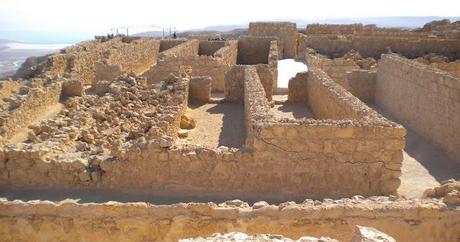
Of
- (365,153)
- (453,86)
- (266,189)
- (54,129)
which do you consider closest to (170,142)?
(266,189)

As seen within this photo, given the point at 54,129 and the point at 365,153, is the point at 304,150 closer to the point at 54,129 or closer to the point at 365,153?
the point at 365,153

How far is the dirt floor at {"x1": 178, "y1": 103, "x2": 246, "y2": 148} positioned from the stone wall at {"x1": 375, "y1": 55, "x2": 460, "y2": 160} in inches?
177

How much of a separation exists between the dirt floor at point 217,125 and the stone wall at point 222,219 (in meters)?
3.45

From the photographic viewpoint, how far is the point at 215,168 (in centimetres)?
743

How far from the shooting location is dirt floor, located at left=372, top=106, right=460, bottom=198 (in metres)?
8.72

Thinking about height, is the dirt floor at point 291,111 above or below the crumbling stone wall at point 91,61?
below

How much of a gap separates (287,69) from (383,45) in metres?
4.61

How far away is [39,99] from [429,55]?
601 inches

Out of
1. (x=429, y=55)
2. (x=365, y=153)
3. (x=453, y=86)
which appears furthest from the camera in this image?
(x=429, y=55)

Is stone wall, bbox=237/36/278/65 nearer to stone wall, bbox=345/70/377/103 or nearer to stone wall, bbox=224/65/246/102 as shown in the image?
stone wall, bbox=345/70/377/103

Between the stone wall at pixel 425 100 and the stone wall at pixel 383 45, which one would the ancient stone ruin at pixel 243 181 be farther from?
the stone wall at pixel 383 45

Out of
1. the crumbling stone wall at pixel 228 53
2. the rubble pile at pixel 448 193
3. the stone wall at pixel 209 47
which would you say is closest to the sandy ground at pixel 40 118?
the crumbling stone wall at pixel 228 53

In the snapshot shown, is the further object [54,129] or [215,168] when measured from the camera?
[54,129]

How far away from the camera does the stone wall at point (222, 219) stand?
6.34 m
